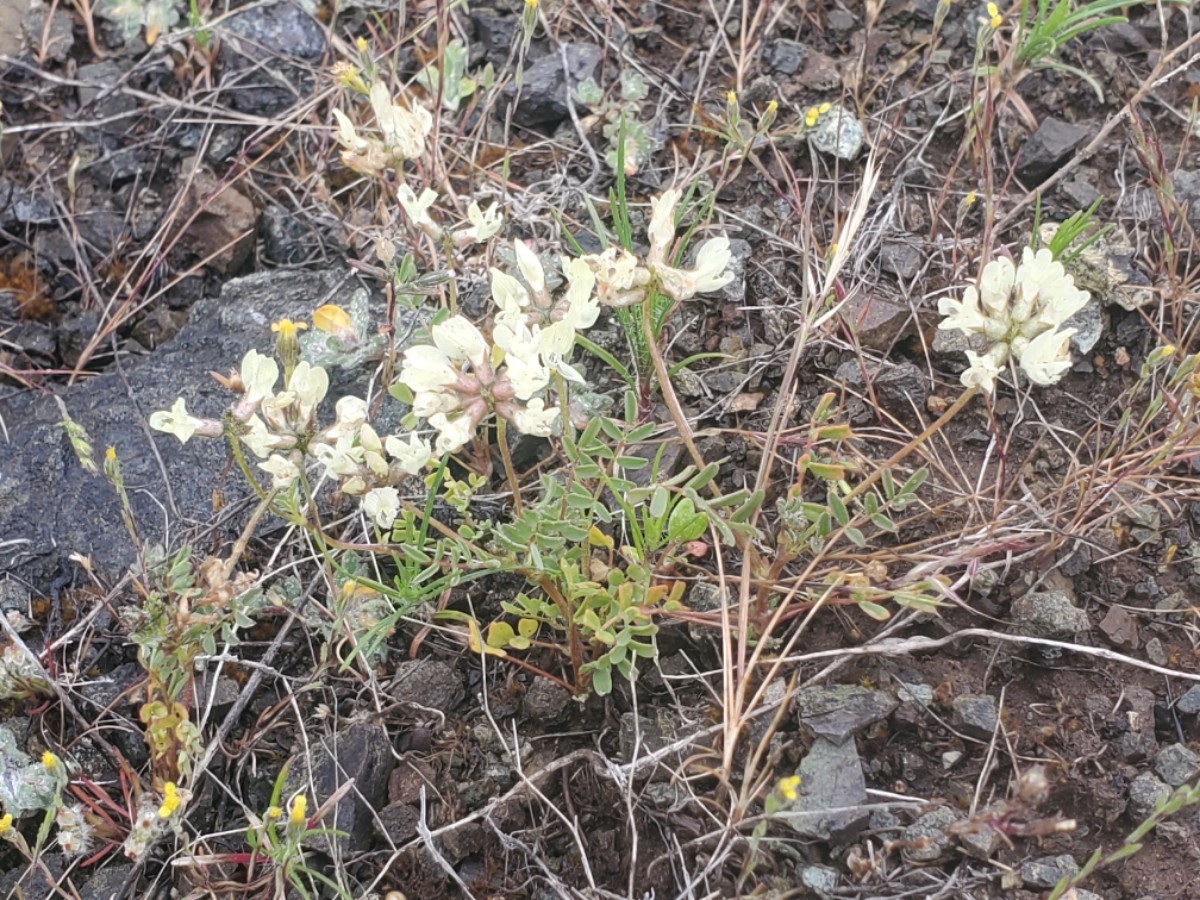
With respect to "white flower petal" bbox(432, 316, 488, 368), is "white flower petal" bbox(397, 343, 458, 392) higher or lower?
lower

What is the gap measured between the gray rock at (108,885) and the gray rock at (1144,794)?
6.19 feet

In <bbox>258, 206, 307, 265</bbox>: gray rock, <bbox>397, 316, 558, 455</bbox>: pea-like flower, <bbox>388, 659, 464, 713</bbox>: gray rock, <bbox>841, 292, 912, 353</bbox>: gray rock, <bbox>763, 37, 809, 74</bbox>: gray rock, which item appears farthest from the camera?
<bbox>763, 37, 809, 74</bbox>: gray rock

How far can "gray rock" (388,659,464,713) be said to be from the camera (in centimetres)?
231

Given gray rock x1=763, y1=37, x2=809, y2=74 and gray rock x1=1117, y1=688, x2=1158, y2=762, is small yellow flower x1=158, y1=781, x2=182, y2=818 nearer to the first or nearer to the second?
gray rock x1=1117, y1=688, x2=1158, y2=762

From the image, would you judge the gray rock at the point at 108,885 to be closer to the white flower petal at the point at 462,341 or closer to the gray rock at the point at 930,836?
the white flower petal at the point at 462,341

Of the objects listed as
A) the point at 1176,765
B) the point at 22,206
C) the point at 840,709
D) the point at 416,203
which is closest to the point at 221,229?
the point at 22,206

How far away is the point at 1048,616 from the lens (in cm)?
225

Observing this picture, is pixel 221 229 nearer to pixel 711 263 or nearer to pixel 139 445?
pixel 139 445

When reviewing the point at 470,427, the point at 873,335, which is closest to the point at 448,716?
the point at 470,427

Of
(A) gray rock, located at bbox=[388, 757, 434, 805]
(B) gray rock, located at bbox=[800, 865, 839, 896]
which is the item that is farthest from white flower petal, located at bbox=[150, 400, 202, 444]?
(B) gray rock, located at bbox=[800, 865, 839, 896]

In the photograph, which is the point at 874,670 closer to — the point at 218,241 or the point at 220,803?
the point at 220,803

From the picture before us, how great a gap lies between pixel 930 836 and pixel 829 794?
187 millimetres

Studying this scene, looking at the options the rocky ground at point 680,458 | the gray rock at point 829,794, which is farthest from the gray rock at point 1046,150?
the gray rock at point 829,794

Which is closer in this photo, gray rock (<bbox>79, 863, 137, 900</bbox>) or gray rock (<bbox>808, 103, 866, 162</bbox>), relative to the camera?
gray rock (<bbox>79, 863, 137, 900</bbox>)
